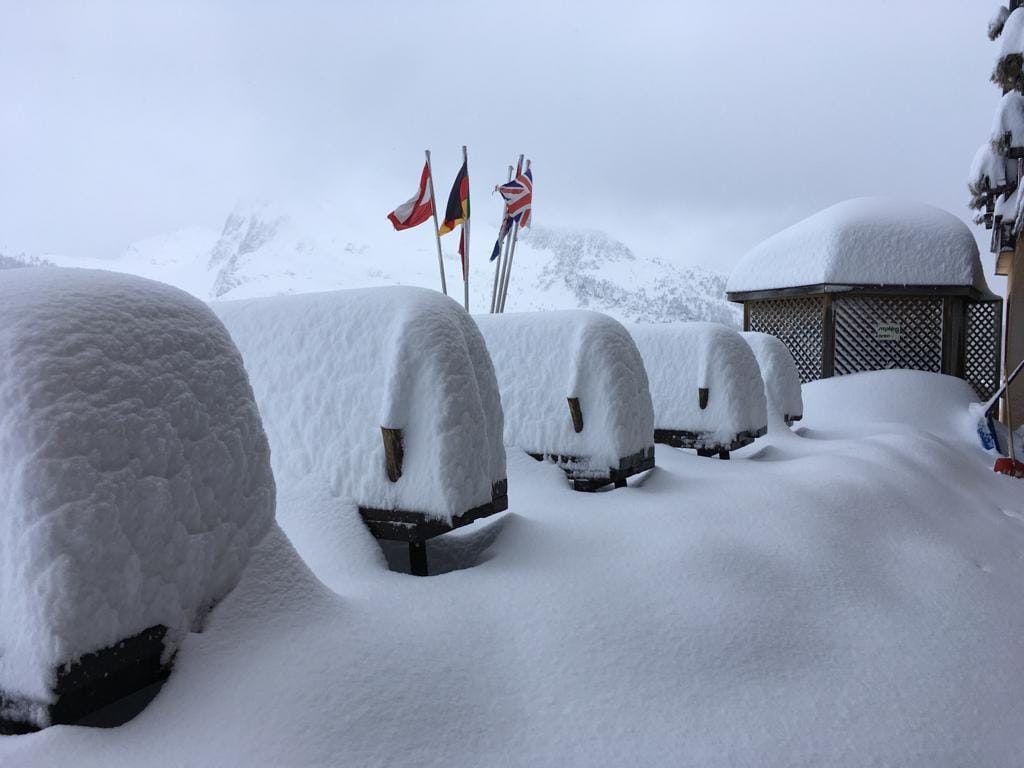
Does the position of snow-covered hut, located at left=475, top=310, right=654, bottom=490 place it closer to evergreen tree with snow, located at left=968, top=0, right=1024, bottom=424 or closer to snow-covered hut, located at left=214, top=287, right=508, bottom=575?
snow-covered hut, located at left=214, top=287, right=508, bottom=575

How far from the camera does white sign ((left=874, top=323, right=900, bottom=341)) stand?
13.6 metres

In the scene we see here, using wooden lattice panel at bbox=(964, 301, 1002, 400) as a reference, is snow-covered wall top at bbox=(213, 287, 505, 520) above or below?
above

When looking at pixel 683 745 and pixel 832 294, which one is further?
pixel 832 294

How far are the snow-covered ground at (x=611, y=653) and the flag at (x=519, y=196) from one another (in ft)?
20.3

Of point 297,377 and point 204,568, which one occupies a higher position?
point 297,377

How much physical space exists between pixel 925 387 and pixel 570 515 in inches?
434

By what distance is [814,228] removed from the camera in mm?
Answer: 14664

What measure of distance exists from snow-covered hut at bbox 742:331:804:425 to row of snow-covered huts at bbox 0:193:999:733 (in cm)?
248

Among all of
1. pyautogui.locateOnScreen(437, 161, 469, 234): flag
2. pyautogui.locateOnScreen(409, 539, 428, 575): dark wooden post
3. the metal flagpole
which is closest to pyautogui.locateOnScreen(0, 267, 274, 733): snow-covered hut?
pyautogui.locateOnScreen(409, 539, 428, 575): dark wooden post

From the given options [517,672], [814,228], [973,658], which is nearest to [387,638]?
[517,672]

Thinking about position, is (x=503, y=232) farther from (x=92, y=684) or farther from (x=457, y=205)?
(x=92, y=684)

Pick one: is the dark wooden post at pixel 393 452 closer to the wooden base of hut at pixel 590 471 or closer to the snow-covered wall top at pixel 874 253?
the wooden base of hut at pixel 590 471

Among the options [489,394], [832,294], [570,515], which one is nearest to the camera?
[489,394]

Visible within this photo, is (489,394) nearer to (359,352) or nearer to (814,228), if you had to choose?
(359,352)
